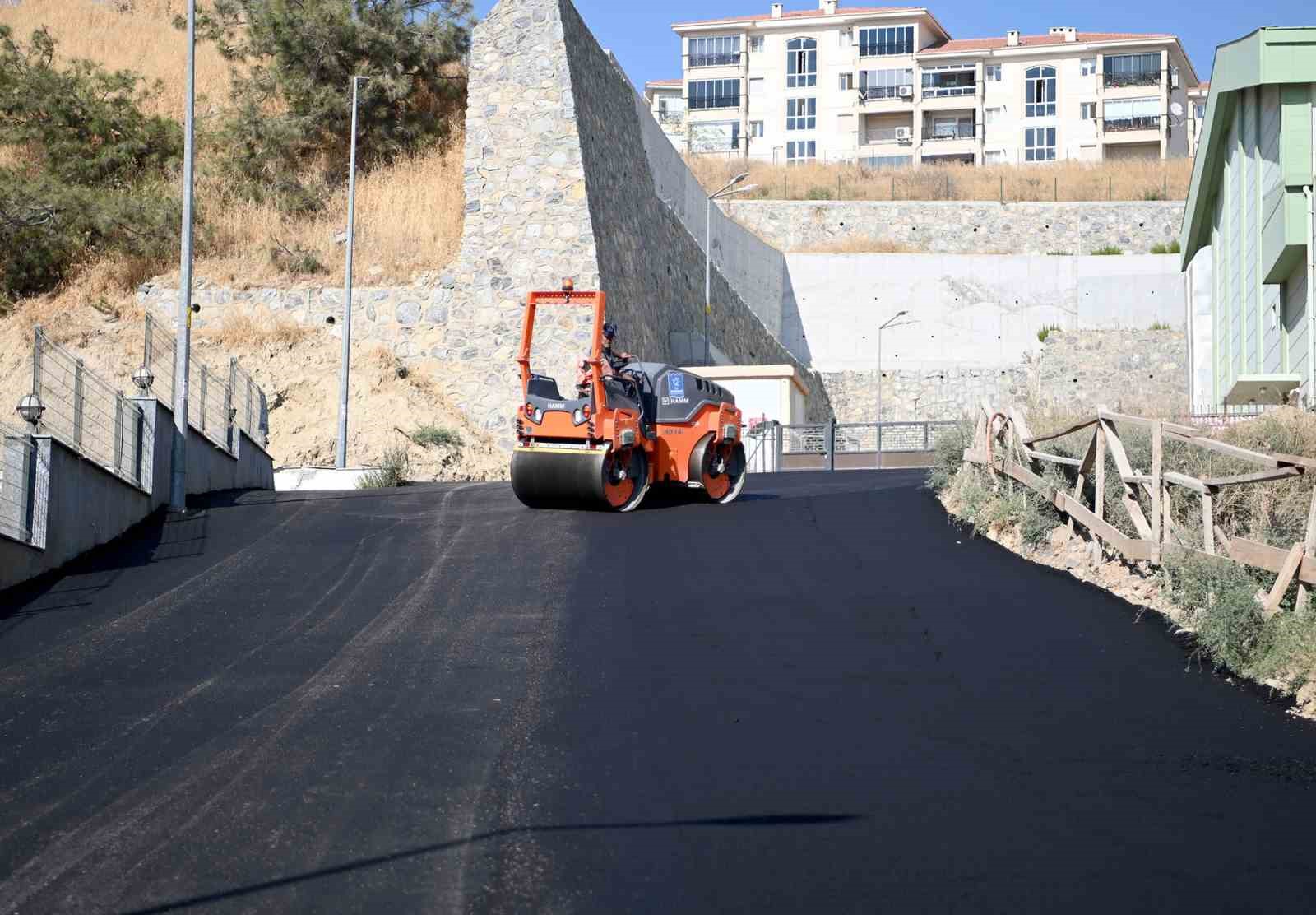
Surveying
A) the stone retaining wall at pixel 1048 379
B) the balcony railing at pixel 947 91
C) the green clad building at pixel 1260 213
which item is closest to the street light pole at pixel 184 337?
the green clad building at pixel 1260 213

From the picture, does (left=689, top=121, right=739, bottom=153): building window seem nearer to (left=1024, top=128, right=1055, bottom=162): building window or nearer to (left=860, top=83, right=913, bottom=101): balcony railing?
(left=860, top=83, right=913, bottom=101): balcony railing

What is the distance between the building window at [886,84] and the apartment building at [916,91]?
8 cm

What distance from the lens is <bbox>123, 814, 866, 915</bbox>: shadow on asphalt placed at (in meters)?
6.13

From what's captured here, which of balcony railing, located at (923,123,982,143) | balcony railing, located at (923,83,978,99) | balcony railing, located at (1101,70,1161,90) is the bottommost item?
balcony railing, located at (923,123,982,143)

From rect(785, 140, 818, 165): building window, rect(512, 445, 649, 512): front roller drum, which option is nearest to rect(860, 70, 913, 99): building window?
rect(785, 140, 818, 165): building window

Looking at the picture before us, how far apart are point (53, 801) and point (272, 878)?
1928 millimetres

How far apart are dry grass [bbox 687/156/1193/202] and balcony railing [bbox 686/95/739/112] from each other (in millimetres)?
22434

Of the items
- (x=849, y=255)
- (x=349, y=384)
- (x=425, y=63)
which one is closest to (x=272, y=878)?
(x=349, y=384)

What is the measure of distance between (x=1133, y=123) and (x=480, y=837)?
311ft

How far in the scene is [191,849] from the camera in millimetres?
6738

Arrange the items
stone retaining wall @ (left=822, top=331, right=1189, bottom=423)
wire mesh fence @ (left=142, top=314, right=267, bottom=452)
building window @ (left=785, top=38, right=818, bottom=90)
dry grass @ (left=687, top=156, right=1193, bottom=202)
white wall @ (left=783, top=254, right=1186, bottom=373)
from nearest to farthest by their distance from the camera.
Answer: wire mesh fence @ (left=142, top=314, right=267, bottom=452)
stone retaining wall @ (left=822, top=331, right=1189, bottom=423)
white wall @ (left=783, top=254, right=1186, bottom=373)
dry grass @ (left=687, top=156, right=1193, bottom=202)
building window @ (left=785, top=38, right=818, bottom=90)

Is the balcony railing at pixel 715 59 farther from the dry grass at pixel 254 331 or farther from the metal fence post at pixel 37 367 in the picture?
the metal fence post at pixel 37 367

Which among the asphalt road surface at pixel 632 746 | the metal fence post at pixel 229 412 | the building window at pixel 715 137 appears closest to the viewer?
the asphalt road surface at pixel 632 746

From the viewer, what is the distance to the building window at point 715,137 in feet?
317
